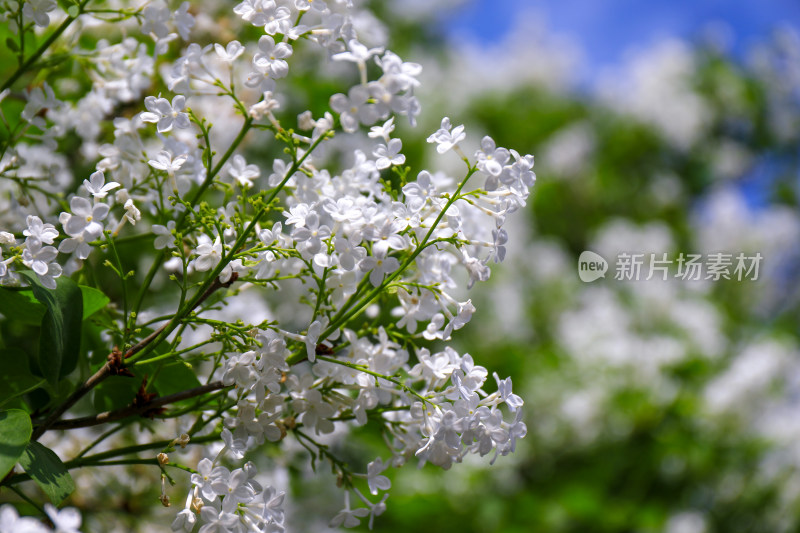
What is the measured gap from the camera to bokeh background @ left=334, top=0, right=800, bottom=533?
2.41 m

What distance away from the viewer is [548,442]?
103 inches

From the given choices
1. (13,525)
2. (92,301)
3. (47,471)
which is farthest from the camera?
(92,301)

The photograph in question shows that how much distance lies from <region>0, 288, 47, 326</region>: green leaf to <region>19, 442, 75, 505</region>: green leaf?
0.12 meters

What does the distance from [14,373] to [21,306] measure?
68 millimetres

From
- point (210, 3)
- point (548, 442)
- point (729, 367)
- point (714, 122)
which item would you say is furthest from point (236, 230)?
point (714, 122)

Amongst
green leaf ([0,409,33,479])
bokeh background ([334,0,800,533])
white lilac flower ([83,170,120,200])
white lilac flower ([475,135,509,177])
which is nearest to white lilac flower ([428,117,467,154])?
white lilac flower ([475,135,509,177])

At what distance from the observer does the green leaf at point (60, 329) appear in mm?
567

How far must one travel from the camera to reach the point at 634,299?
316cm

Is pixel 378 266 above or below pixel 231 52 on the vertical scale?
below

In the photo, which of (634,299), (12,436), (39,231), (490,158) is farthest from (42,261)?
(634,299)

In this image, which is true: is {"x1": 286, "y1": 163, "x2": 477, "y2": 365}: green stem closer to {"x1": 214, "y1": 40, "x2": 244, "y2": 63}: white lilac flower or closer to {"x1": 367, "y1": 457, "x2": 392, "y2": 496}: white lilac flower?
{"x1": 367, "y1": 457, "x2": 392, "y2": 496}: white lilac flower

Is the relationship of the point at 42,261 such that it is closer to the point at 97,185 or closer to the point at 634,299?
the point at 97,185

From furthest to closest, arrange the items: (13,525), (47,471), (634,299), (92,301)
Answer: (634,299) < (92,301) < (47,471) < (13,525)

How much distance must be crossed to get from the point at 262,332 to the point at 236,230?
88 millimetres
